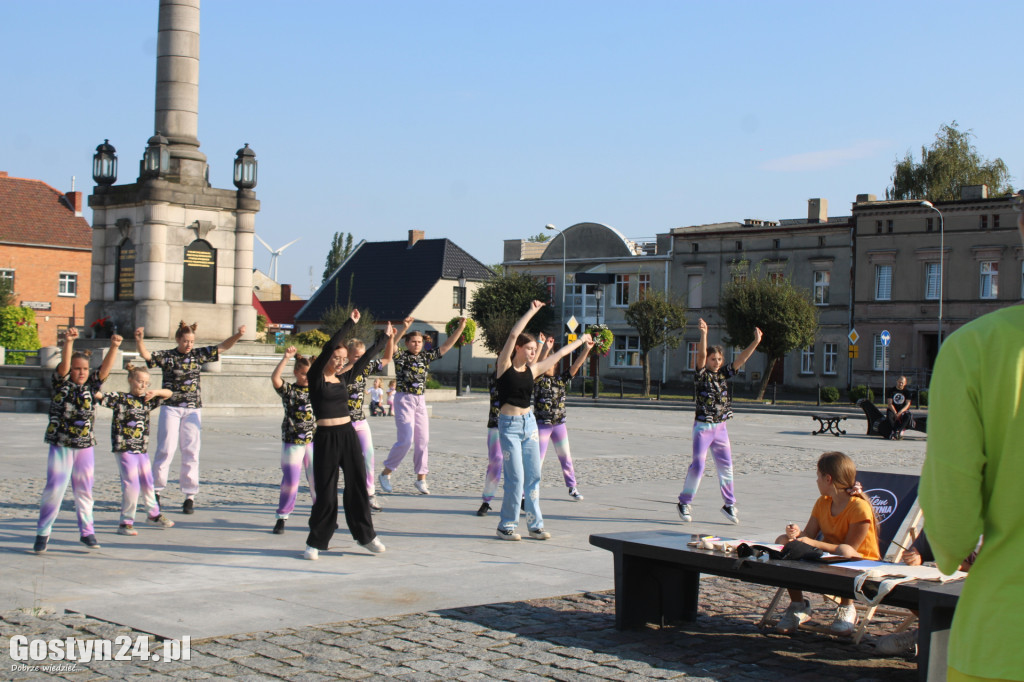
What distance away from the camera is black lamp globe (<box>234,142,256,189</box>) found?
26.5m

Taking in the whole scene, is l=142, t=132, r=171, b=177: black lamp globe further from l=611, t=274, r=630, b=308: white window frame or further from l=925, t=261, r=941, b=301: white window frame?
l=611, t=274, r=630, b=308: white window frame

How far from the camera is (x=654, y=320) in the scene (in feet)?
189

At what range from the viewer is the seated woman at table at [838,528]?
6.49 meters

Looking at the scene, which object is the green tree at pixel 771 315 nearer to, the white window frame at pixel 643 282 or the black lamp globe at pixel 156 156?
the white window frame at pixel 643 282

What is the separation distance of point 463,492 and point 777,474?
559cm

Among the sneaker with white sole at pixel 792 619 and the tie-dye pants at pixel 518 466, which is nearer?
the sneaker with white sole at pixel 792 619

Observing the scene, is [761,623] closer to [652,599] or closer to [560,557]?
[652,599]

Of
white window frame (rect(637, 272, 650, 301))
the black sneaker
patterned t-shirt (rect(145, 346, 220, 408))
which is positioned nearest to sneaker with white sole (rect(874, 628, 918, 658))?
the black sneaker

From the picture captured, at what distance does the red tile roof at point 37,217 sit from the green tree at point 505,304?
970 inches

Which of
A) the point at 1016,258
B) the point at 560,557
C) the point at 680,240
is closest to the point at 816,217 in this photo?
the point at 680,240

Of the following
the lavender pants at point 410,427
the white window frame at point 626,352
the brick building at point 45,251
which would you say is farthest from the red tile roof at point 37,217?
the lavender pants at point 410,427

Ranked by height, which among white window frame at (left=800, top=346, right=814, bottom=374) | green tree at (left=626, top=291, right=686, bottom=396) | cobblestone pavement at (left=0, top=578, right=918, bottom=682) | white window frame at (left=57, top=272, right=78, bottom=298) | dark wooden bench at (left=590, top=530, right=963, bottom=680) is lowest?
cobblestone pavement at (left=0, top=578, right=918, bottom=682)

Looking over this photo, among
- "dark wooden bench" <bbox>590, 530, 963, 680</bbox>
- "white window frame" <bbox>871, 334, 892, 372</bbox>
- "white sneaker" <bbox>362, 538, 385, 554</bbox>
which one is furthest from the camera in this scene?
"white window frame" <bbox>871, 334, 892, 372</bbox>

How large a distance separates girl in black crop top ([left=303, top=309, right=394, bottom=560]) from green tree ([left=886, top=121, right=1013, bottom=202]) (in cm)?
5957
